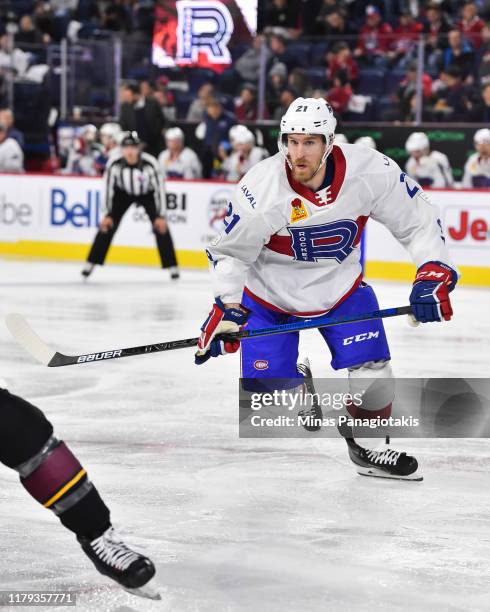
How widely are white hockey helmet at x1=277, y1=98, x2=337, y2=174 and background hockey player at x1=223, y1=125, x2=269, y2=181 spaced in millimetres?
8170

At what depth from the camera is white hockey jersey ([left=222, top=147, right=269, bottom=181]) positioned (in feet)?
40.6

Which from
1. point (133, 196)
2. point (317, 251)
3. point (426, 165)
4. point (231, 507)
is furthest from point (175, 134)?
point (231, 507)

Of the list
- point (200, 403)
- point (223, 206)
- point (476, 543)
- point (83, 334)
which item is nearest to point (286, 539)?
point (476, 543)

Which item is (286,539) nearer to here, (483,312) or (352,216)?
(352,216)

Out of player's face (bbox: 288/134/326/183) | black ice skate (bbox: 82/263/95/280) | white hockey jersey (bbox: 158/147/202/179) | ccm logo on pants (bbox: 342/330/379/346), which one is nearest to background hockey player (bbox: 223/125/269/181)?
white hockey jersey (bbox: 158/147/202/179)

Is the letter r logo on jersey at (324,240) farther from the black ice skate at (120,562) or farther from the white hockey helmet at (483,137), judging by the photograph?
the white hockey helmet at (483,137)

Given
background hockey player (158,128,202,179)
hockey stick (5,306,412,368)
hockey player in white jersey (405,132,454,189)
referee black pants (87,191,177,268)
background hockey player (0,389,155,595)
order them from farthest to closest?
background hockey player (158,128,202,179), hockey player in white jersey (405,132,454,189), referee black pants (87,191,177,268), hockey stick (5,306,412,368), background hockey player (0,389,155,595)

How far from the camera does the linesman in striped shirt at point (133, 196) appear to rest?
1118 centimetres

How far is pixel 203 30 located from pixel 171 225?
2549 mm

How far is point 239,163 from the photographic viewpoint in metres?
12.4

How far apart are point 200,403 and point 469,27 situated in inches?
334

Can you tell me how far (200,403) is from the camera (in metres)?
5.50

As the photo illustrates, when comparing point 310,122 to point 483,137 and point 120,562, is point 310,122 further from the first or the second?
point 483,137

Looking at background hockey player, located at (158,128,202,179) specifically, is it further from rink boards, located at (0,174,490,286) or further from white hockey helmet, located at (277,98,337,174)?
white hockey helmet, located at (277,98,337,174)
